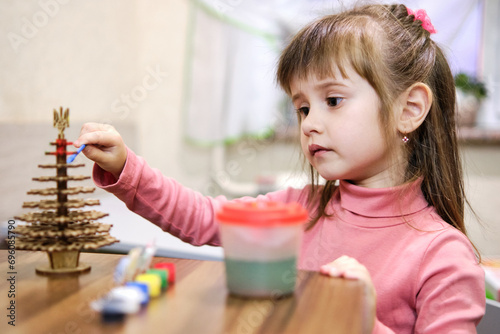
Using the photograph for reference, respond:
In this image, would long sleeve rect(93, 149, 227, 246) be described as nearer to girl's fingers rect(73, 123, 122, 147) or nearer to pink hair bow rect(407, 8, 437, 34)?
girl's fingers rect(73, 123, 122, 147)

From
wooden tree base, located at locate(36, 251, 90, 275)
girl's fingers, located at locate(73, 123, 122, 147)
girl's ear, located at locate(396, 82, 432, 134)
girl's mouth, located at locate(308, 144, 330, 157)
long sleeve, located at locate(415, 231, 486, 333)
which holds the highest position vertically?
girl's ear, located at locate(396, 82, 432, 134)

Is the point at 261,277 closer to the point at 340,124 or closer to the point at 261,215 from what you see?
the point at 261,215

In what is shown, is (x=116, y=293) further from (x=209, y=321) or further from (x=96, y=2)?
(x=96, y=2)

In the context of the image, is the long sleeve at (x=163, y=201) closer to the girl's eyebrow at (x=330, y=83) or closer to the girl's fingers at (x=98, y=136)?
the girl's fingers at (x=98, y=136)

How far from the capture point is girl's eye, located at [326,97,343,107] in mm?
865

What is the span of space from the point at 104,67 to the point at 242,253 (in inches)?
58.0

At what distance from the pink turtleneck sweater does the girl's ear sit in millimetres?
112

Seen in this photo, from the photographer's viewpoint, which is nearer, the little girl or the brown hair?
the little girl

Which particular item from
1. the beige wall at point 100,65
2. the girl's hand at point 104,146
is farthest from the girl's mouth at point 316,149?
the beige wall at point 100,65

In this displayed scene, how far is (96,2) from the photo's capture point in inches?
67.0

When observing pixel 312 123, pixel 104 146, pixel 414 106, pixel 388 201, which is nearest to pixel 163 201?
pixel 104 146

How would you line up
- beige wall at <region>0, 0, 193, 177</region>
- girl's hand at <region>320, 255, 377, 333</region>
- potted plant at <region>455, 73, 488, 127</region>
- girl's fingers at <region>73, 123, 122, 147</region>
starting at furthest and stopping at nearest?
potted plant at <region>455, 73, 488, 127</region> < beige wall at <region>0, 0, 193, 177</region> < girl's fingers at <region>73, 123, 122, 147</region> < girl's hand at <region>320, 255, 377, 333</region>

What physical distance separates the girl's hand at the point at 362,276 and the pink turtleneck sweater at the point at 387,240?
0.77 feet

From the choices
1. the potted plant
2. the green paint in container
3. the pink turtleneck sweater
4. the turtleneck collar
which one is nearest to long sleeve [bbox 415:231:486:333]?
the pink turtleneck sweater
